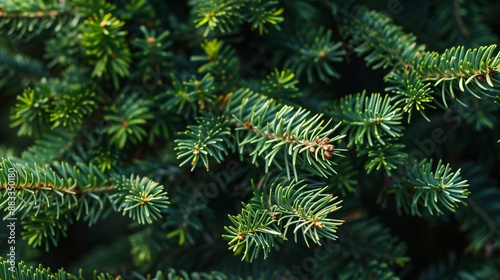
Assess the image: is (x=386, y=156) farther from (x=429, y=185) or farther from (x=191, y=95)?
(x=191, y=95)

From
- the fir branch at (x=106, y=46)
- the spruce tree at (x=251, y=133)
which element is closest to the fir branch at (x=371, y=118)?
the spruce tree at (x=251, y=133)

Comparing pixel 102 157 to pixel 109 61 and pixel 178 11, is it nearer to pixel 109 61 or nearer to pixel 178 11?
pixel 109 61

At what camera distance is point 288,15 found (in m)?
0.60

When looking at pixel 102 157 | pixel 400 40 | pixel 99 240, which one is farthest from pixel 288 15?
pixel 99 240

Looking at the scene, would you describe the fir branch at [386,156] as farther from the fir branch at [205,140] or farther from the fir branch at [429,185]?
the fir branch at [205,140]

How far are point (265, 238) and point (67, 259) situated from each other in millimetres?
578

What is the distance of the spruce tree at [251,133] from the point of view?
1.51 ft

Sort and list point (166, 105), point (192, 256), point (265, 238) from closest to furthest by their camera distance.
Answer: point (265, 238) → point (166, 105) → point (192, 256)

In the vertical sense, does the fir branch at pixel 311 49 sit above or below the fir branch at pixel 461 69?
below

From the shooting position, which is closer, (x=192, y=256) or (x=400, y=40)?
(x=400, y=40)

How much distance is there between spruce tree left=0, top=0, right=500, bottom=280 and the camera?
18.1 inches

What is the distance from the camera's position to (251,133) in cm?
49

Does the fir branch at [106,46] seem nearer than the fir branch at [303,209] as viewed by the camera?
No

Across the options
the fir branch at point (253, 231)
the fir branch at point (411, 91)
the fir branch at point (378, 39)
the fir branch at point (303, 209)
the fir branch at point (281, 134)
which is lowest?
the fir branch at point (253, 231)
